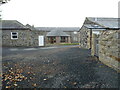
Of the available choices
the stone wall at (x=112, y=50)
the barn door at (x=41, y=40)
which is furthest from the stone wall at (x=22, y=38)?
the stone wall at (x=112, y=50)

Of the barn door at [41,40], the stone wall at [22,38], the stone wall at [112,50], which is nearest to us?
the stone wall at [112,50]

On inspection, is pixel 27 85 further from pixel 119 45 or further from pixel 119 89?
pixel 119 45

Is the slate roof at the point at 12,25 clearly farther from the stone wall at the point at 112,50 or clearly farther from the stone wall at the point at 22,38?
the stone wall at the point at 112,50

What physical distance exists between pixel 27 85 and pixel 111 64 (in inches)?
178

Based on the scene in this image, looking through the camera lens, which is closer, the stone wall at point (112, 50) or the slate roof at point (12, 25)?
the stone wall at point (112, 50)

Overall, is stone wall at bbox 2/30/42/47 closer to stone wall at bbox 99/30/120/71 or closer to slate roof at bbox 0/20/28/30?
slate roof at bbox 0/20/28/30

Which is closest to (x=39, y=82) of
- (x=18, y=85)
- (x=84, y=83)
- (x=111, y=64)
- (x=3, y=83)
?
(x=18, y=85)

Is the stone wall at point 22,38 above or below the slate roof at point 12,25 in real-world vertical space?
below

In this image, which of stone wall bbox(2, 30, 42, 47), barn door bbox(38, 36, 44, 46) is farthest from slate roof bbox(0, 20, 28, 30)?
barn door bbox(38, 36, 44, 46)

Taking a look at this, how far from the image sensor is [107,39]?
5.32 m

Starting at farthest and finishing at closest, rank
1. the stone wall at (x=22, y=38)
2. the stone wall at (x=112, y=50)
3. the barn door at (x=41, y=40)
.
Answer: the barn door at (x=41, y=40) < the stone wall at (x=22, y=38) < the stone wall at (x=112, y=50)

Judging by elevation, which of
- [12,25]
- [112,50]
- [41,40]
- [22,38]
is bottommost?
[112,50]

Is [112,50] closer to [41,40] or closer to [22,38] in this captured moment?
[41,40]

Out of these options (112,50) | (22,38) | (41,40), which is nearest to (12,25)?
(22,38)
